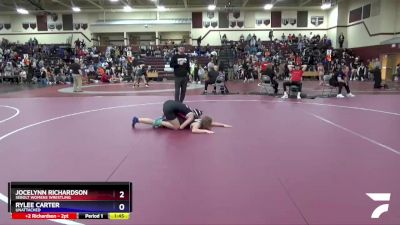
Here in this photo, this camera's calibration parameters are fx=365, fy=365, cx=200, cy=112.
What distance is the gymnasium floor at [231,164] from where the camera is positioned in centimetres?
315

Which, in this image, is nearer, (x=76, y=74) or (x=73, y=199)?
(x=73, y=199)

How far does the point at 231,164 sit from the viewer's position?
4477mm

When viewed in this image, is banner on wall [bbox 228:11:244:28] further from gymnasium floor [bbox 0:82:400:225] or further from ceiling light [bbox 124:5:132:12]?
gymnasium floor [bbox 0:82:400:225]

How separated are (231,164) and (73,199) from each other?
2.63 meters

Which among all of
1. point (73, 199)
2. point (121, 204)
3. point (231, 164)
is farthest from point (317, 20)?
point (73, 199)

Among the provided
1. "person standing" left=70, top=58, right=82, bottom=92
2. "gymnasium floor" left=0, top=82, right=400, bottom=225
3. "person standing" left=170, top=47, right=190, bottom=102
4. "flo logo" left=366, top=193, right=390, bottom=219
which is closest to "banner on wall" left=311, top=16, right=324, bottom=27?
"person standing" left=70, top=58, right=82, bottom=92

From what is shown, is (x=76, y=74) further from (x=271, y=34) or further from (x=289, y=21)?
(x=289, y=21)

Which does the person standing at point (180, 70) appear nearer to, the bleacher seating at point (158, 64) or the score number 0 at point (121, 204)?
the score number 0 at point (121, 204)

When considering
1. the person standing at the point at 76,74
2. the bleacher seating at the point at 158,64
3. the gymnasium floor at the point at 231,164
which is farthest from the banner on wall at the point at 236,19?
the gymnasium floor at the point at 231,164

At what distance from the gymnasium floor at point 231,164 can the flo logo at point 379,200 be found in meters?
0.04

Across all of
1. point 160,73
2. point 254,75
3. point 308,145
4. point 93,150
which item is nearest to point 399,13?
point 254,75

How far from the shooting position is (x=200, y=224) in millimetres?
2895

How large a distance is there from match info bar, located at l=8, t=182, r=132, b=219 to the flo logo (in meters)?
2.11

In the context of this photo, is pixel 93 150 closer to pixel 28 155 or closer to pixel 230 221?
pixel 28 155
